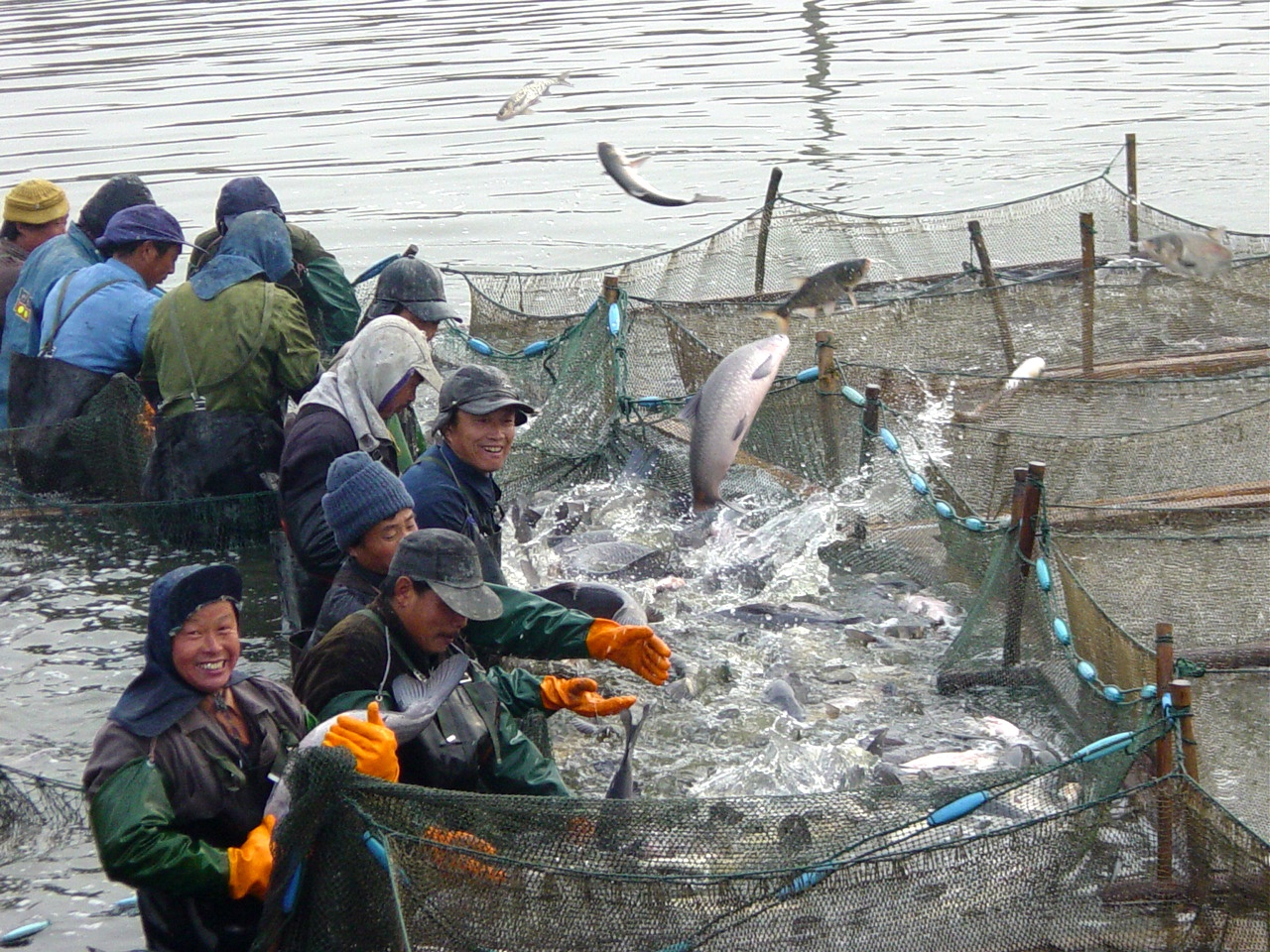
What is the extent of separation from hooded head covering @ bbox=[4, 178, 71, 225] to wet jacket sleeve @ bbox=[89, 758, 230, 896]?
6.24m

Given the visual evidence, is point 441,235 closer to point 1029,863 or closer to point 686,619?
point 686,619

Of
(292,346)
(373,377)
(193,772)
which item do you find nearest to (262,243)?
(292,346)

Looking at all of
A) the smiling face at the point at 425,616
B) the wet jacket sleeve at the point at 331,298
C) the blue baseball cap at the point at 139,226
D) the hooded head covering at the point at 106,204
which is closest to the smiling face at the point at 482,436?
the smiling face at the point at 425,616

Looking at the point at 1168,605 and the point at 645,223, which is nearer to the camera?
the point at 1168,605

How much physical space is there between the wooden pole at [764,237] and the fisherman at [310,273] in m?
3.62

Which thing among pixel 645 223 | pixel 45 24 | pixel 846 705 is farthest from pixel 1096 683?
pixel 45 24

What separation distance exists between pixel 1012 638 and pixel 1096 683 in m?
0.85

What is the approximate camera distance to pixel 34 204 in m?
8.85

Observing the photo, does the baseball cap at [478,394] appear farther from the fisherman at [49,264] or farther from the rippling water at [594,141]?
the fisherman at [49,264]

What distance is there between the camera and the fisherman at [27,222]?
886cm

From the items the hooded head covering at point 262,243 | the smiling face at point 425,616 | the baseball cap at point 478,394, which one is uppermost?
the hooded head covering at point 262,243

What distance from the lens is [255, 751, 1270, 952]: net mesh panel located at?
3512 mm

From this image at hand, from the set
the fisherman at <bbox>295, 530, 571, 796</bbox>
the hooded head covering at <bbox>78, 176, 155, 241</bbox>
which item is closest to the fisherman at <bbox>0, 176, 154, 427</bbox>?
the hooded head covering at <bbox>78, 176, 155, 241</bbox>

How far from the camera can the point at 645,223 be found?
57.9ft
